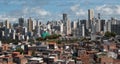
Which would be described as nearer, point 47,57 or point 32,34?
point 47,57

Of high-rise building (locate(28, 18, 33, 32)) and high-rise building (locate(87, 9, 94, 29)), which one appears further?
high-rise building (locate(28, 18, 33, 32))

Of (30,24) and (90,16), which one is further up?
(90,16)

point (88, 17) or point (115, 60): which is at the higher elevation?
point (115, 60)

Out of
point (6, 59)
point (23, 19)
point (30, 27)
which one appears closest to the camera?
point (6, 59)

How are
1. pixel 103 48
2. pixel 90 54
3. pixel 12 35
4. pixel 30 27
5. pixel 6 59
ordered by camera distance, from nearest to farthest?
1. pixel 6 59
2. pixel 90 54
3. pixel 103 48
4. pixel 12 35
5. pixel 30 27

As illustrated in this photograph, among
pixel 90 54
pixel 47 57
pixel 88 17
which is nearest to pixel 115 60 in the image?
pixel 90 54

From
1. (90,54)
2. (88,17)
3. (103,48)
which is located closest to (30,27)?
(88,17)

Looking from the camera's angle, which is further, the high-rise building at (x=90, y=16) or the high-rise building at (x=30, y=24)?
the high-rise building at (x=30, y=24)

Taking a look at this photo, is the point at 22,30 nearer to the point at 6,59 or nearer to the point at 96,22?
the point at 96,22

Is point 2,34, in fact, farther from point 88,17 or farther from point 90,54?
point 90,54
